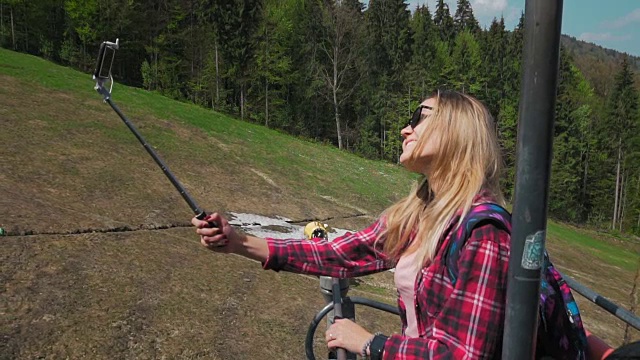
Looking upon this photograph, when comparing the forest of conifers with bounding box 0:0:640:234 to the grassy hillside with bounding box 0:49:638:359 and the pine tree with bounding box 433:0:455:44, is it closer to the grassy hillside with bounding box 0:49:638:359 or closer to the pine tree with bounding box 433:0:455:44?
the pine tree with bounding box 433:0:455:44

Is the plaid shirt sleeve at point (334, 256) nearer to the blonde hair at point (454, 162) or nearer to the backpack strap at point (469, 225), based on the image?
the blonde hair at point (454, 162)

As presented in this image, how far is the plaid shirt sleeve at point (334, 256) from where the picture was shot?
2156 mm

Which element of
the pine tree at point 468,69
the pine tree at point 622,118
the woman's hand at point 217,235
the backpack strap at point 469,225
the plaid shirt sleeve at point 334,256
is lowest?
the plaid shirt sleeve at point 334,256

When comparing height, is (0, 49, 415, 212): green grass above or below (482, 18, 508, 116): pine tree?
below

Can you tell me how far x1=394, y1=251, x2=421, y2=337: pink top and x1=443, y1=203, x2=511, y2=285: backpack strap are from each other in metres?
0.21

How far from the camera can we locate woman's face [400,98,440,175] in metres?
1.71

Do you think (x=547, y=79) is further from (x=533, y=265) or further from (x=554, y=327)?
(x=554, y=327)

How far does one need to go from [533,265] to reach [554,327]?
1.37 feet

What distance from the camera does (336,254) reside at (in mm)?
2182

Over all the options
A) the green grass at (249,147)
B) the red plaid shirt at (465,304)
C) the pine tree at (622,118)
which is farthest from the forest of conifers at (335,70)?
the red plaid shirt at (465,304)

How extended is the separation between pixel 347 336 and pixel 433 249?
0.42m

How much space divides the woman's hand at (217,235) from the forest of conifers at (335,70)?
3396cm

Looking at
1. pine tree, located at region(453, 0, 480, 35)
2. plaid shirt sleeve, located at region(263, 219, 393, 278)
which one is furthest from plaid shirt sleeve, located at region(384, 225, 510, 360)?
pine tree, located at region(453, 0, 480, 35)

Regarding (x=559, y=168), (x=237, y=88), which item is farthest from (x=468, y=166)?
(x=559, y=168)
